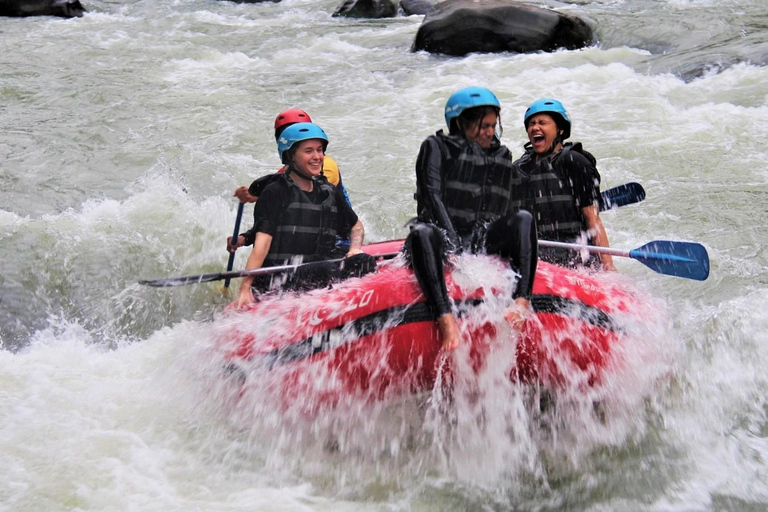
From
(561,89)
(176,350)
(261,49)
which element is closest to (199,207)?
(176,350)

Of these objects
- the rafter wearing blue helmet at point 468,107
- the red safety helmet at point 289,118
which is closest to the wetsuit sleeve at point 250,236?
the red safety helmet at point 289,118

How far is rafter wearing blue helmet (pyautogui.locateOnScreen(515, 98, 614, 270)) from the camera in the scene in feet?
15.8

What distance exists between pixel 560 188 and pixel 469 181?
1.19 meters

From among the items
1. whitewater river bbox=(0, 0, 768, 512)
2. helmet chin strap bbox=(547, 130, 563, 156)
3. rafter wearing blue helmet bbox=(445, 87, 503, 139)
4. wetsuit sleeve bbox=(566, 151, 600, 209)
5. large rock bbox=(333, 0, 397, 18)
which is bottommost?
whitewater river bbox=(0, 0, 768, 512)

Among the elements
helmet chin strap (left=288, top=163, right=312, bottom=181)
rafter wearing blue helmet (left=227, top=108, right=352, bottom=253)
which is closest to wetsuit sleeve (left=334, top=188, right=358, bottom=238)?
rafter wearing blue helmet (left=227, top=108, right=352, bottom=253)

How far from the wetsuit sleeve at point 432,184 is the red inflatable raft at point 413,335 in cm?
28

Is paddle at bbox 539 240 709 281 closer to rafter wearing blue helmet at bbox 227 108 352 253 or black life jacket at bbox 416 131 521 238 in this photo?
black life jacket at bbox 416 131 521 238

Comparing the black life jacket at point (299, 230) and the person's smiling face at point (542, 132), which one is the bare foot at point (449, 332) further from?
the person's smiling face at point (542, 132)

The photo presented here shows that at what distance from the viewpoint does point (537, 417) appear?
364 cm

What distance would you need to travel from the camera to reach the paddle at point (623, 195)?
5027 mm

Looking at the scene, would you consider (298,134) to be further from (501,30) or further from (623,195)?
(501,30)

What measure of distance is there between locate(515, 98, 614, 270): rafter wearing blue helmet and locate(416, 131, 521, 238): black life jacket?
1.03 metres

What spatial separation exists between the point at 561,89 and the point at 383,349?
769 centimetres

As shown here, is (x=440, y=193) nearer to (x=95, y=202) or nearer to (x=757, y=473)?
(x=757, y=473)
